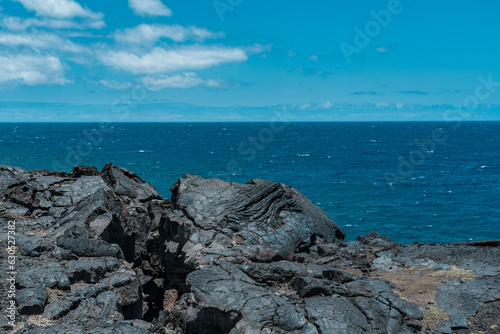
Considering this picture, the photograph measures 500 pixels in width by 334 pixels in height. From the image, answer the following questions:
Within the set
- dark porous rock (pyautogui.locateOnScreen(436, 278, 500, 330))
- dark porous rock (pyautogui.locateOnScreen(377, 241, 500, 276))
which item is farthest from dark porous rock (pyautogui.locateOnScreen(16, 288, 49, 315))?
dark porous rock (pyautogui.locateOnScreen(377, 241, 500, 276))

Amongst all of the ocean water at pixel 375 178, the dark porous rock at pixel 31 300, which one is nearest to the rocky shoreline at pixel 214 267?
the dark porous rock at pixel 31 300

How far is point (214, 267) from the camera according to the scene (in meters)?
13.2

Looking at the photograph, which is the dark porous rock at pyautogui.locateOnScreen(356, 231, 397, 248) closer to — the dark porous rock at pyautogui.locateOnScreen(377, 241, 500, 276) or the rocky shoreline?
the rocky shoreline

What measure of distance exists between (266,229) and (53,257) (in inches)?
353

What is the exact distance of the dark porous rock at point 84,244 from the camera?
14953mm

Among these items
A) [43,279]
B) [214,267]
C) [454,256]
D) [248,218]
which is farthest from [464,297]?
[43,279]

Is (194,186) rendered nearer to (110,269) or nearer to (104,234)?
(104,234)

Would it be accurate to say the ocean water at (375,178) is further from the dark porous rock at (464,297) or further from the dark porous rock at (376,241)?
the dark porous rock at (464,297)

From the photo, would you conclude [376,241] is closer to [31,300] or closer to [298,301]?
[298,301]

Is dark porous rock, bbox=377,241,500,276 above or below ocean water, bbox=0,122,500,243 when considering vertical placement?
above

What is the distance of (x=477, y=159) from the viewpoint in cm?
9062

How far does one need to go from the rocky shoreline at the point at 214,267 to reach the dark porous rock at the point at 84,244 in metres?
0.04

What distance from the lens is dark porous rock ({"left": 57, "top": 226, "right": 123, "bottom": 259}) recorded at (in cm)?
1495

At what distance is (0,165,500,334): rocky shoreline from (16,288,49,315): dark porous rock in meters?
0.03
